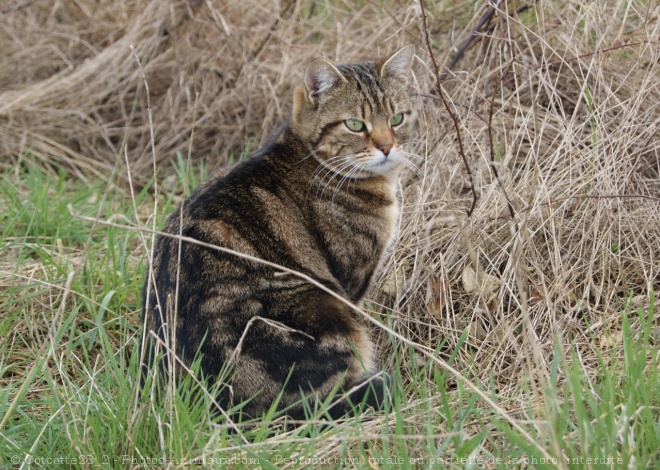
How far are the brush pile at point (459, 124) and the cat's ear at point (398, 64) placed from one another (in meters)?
0.17

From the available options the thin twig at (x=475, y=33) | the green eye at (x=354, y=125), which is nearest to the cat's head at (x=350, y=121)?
the green eye at (x=354, y=125)

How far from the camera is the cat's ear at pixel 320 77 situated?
2.90 metres

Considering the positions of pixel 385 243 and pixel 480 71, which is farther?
pixel 480 71

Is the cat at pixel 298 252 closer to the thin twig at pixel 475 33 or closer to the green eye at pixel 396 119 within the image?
the green eye at pixel 396 119

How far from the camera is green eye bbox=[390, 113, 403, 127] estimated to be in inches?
119

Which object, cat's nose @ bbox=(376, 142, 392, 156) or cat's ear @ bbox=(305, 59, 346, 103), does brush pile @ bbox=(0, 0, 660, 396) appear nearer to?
cat's nose @ bbox=(376, 142, 392, 156)

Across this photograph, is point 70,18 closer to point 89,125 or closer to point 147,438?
point 89,125

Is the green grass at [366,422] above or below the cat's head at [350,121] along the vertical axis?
below

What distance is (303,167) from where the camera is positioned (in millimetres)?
2930

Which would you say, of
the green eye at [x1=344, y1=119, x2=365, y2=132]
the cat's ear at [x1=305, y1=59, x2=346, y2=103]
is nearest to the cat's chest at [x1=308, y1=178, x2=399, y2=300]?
the green eye at [x1=344, y1=119, x2=365, y2=132]

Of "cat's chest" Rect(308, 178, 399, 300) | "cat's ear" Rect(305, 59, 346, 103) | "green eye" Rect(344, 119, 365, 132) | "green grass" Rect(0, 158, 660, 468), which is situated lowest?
"green grass" Rect(0, 158, 660, 468)

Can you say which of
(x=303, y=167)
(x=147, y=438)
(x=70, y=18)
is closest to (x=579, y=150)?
(x=303, y=167)

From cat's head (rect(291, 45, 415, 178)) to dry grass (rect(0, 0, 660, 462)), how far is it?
33cm

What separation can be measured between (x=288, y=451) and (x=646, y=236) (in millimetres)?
1830
